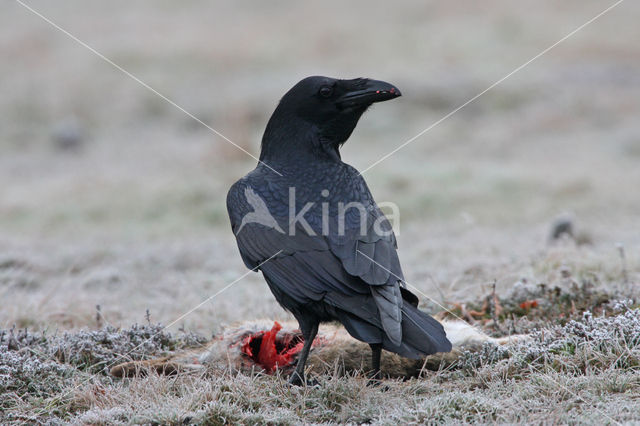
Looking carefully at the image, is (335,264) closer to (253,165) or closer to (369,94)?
(369,94)

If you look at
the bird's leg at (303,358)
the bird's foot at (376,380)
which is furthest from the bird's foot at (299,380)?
the bird's foot at (376,380)

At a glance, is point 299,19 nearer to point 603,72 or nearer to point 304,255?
point 603,72

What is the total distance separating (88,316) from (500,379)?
2852 millimetres

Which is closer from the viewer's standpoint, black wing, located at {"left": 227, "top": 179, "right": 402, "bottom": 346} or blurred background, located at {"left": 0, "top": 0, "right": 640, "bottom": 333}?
black wing, located at {"left": 227, "top": 179, "right": 402, "bottom": 346}

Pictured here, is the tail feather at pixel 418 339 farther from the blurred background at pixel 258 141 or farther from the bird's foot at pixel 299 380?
the blurred background at pixel 258 141

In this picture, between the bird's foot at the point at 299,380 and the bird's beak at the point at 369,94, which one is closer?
the bird's foot at the point at 299,380

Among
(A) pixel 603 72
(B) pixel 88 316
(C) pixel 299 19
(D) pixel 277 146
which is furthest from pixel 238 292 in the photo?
(C) pixel 299 19

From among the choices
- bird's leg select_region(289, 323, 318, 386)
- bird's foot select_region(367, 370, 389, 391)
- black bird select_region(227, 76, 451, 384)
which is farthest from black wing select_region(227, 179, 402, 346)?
bird's foot select_region(367, 370, 389, 391)

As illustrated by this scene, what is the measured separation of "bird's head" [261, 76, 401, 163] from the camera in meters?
4.00

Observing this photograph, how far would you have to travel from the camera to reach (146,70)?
17625 millimetres

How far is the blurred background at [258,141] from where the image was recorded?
6172 mm

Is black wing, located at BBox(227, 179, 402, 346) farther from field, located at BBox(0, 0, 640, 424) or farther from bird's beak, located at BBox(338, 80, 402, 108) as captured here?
bird's beak, located at BBox(338, 80, 402, 108)

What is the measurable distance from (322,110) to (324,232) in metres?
0.86

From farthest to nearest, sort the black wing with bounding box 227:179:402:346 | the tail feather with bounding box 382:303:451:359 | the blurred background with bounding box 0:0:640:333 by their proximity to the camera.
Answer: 1. the blurred background with bounding box 0:0:640:333
2. the black wing with bounding box 227:179:402:346
3. the tail feather with bounding box 382:303:451:359
